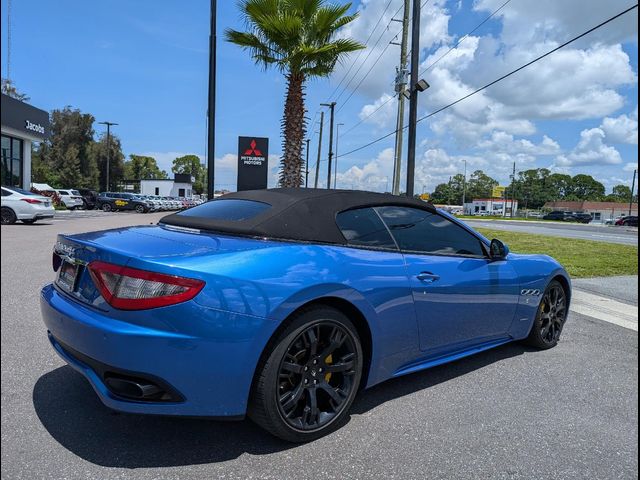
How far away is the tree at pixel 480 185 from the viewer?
14912 cm

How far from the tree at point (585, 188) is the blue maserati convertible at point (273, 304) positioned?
157m

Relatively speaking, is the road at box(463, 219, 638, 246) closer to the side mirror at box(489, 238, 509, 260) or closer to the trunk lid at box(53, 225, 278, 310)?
the side mirror at box(489, 238, 509, 260)

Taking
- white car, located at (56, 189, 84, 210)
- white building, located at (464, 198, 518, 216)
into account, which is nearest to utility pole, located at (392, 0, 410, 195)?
white car, located at (56, 189, 84, 210)

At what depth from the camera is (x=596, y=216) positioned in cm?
9988

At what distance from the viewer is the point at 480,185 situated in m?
151

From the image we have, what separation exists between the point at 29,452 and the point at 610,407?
3.56 m

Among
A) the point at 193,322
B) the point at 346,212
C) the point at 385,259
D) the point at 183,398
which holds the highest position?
the point at 346,212

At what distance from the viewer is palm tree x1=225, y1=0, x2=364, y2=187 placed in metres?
13.5

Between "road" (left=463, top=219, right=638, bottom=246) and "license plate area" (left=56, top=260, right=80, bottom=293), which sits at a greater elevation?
"license plate area" (left=56, top=260, right=80, bottom=293)

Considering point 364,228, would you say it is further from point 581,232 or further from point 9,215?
point 581,232

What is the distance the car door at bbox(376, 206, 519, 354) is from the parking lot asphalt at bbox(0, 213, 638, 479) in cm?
41

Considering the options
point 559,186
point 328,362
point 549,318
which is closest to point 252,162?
point 549,318

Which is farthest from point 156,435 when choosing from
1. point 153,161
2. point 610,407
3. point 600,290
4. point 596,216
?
point 153,161

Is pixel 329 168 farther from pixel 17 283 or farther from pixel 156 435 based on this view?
pixel 156 435
